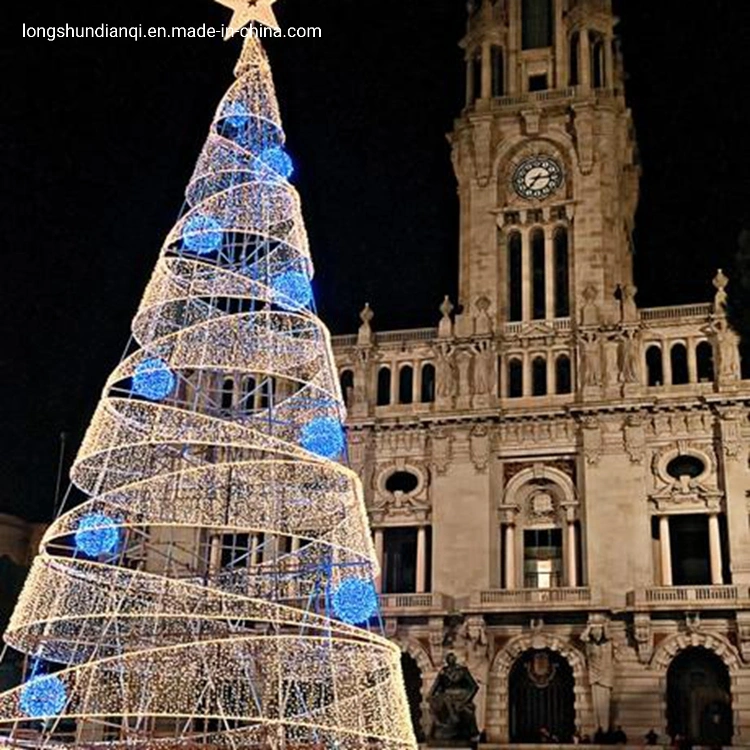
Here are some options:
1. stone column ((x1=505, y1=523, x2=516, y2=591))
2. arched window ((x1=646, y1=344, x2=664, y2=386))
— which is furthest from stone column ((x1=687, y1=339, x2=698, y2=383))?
stone column ((x1=505, y1=523, x2=516, y2=591))

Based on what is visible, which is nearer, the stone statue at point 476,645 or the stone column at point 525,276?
the stone statue at point 476,645

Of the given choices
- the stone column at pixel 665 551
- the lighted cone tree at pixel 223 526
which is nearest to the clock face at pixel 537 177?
the stone column at pixel 665 551

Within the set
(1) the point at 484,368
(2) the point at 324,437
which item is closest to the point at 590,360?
(1) the point at 484,368

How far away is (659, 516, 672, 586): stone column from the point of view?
144ft

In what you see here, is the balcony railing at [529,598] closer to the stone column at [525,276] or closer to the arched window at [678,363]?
the arched window at [678,363]

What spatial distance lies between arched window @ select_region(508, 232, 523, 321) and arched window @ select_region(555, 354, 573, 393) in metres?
2.76

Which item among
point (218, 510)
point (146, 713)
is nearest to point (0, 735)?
point (146, 713)

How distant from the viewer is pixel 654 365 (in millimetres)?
47312

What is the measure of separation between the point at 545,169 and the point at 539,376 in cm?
973

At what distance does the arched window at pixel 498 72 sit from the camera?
53.5 meters

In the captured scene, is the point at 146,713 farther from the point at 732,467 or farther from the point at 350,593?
the point at 732,467

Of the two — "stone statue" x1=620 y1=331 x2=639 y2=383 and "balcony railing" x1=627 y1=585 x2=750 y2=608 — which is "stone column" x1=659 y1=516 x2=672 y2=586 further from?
"stone statue" x1=620 y1=331 x2=639 y2=383

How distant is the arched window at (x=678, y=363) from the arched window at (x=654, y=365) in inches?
20.6

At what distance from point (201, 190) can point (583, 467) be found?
25357 mm
